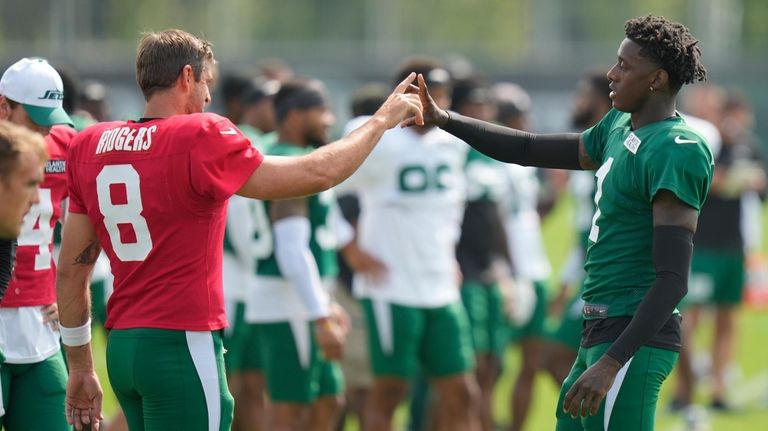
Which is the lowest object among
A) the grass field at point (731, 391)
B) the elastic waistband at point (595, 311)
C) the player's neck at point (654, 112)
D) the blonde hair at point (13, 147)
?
the grass field at point (731, 391)

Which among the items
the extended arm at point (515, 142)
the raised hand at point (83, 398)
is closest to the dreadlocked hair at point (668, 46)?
the extended arm at point (515, 142)

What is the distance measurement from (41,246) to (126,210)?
88 centimetres

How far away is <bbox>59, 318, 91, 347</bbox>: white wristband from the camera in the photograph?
483cm

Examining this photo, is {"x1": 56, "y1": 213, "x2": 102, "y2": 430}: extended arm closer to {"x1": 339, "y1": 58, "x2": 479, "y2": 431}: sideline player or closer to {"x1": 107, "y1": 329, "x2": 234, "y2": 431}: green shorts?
{"x1": 107, "y1": 329, "x2": 234, "y2": 431}: green shorts

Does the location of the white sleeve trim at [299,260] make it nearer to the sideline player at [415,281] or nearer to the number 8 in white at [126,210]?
the sideline player at [415,281]

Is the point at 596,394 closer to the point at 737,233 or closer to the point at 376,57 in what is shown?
the point at 737,233

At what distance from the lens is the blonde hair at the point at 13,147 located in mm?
3994

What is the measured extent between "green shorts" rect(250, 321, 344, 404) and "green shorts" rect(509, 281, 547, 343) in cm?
263

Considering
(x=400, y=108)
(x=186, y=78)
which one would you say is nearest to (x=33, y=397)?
(x=186, y=78)

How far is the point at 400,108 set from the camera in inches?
195

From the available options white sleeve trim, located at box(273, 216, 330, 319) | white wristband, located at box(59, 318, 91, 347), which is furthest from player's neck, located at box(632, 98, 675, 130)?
white sleeve trim, located at box(273, 216, 330, 319)

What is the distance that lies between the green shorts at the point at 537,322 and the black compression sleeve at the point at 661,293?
16.7 feet

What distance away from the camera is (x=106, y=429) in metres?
7.54

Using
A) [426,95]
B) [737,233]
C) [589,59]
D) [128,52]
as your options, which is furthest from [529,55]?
[426,95]
